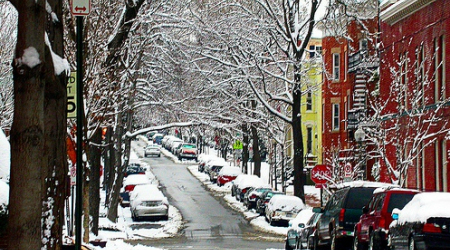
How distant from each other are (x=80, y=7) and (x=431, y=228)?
671cm

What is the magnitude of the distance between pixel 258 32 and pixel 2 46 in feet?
38.9

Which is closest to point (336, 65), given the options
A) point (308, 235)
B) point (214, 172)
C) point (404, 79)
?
point (214, 172)

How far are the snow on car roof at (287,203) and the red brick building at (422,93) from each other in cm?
503

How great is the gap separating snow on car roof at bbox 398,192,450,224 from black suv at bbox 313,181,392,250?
489 centimetres

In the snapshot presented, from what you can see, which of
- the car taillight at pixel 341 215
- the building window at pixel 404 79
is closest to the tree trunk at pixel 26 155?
the car taillight at pixel 341 215

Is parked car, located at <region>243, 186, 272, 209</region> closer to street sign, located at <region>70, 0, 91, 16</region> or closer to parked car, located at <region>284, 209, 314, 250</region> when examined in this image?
parked car, located at <region>284, 209, 314, 250</region>

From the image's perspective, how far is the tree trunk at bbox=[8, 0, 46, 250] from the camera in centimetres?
866

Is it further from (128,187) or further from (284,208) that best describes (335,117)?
(284,208)

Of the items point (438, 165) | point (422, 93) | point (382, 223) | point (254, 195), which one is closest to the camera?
point (382, 223)

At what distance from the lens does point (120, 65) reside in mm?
25188

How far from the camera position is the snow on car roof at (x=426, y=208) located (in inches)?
516

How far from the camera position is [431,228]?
13.0 metres

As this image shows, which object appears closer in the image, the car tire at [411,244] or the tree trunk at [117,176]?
the car tire at [411,244]

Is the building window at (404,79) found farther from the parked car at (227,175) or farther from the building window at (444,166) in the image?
the parked car at (227,175)
